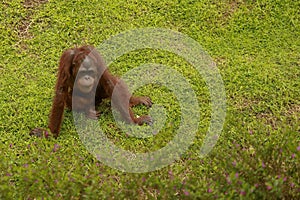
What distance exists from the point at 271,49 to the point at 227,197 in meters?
2.43

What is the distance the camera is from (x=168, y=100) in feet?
16.1

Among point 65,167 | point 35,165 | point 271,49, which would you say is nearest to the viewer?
point 65,167

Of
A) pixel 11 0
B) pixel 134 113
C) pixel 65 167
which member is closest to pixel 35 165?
pixel 65 167

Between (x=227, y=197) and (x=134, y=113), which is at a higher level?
(x=227, y=197)

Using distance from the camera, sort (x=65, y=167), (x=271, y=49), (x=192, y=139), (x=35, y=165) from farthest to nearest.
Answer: (x=271, y=49) → (x=192, y=139) → (x=35, y=165) → (x=65, y=167)

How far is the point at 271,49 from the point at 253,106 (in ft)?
2.88

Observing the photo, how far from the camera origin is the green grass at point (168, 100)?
344 centimetres

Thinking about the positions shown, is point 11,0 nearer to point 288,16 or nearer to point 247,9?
point 247,9

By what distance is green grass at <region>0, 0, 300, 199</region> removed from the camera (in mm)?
3441

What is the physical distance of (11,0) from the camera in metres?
5.86

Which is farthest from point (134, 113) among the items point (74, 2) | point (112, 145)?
point (74, 2)

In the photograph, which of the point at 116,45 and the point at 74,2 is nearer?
the point at 116,45

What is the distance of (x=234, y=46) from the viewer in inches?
215

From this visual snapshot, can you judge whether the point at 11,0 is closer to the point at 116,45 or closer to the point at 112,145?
the point at 116,45
